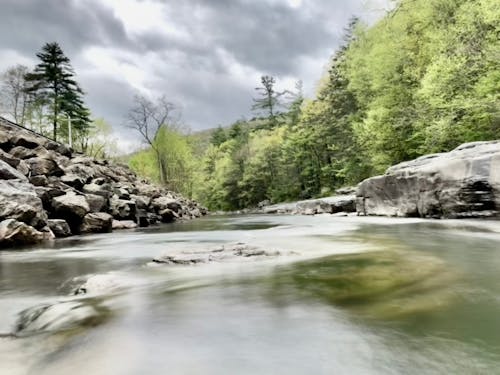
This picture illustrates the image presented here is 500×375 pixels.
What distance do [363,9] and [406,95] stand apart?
20.1ft

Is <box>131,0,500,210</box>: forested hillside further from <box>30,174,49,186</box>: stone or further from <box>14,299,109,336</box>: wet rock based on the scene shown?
<box>30,174,49,186</box>: stone

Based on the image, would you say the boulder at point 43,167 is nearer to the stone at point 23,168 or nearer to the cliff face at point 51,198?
the cliff face at point 51,198

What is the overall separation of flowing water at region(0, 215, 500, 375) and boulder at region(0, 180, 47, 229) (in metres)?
5.03

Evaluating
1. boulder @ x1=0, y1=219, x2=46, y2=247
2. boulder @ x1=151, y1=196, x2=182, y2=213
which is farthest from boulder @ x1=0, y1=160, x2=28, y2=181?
boulder @ x1=151, y1=196, x2=182, y2=213

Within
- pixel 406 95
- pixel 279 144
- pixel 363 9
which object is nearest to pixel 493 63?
pixel 406 95

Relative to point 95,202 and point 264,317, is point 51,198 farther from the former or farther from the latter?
point 264,317

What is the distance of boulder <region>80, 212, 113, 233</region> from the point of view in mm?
13914

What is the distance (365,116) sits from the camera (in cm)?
2886

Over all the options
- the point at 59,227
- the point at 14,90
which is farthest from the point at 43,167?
the point at 14,90

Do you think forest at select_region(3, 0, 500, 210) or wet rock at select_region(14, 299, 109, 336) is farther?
forest at select_region(3, 0, 500, 210)

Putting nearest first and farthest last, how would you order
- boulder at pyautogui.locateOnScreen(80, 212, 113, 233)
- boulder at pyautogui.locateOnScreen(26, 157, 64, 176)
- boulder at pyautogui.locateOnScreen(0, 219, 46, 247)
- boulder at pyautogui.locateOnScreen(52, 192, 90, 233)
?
boulder at pyautogui.locateOnScreen(0, 219, 46, 247)
boulder at pyautogui.locateOnScreen(52, 192, 90, 233)
boulder at pyautogui.locateOnScreen(80, 212, 113, 233)
boulder at pyautogui.locateOnScreen(26, 157, 64, 176)

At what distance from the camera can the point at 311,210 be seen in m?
24.5

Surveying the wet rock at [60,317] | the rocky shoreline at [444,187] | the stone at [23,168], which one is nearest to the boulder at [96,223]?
the stone at [23,168]

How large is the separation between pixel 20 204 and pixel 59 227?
2319mm
